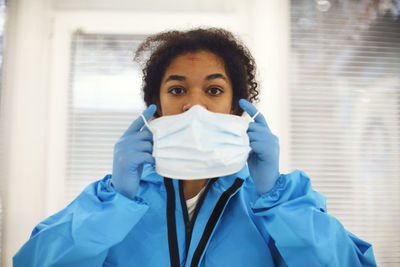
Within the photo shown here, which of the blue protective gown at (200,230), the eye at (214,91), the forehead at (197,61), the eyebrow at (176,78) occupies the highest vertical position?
the forehead at (197,61)

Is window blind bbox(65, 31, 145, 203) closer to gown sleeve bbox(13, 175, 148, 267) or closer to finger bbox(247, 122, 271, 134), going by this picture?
gown sleeve bbox(13, 175, 148, 267)

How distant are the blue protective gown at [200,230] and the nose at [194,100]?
0.28 meters

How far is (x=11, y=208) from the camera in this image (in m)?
1.65

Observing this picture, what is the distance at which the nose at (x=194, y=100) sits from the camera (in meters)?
0.91

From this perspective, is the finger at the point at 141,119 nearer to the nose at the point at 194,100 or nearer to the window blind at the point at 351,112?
the nose at the point at 194,100

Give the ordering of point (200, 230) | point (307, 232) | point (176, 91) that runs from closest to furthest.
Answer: point (307, 232) < point (200, 230) < point (176, 91)

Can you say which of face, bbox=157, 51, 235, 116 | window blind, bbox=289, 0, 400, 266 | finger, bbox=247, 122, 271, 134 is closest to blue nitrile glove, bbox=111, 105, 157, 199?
face, bbox=157, 51, 235, 116

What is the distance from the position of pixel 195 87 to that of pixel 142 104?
90cm

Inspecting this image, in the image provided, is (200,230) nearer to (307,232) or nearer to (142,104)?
(307,232)

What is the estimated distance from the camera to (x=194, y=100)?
92 cm

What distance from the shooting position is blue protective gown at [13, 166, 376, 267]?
76 centimetres

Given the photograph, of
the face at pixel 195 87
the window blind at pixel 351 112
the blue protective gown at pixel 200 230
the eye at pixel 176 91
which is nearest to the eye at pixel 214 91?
the face at pixel 195 87

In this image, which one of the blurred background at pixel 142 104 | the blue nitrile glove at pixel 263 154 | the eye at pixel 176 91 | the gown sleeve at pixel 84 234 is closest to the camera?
the gown sleeve at pixel 84 234

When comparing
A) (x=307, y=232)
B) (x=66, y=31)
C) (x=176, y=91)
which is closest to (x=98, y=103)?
(x=66, y=31)
